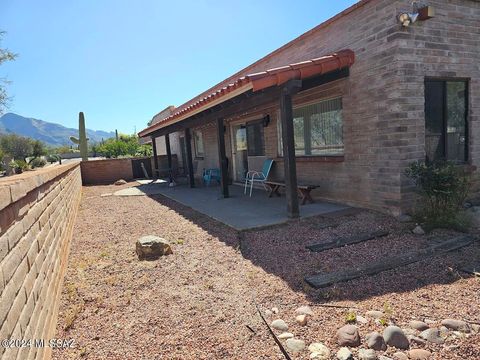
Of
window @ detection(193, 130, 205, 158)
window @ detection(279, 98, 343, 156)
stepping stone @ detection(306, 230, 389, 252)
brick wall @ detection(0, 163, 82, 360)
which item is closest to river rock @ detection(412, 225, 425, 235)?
stepping stone @ detection(306, 230, 389, 252)

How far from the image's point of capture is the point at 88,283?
12.5 ft

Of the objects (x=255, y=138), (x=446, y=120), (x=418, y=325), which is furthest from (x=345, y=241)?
(x=255, y=138)

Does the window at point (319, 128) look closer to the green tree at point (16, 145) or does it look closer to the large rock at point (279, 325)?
the large rock at point (279, 325)

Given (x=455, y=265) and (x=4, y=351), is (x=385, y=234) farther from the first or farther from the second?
(x=4, y=351)

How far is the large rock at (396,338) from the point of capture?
2346 mm

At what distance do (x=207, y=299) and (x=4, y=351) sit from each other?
77.7 inches

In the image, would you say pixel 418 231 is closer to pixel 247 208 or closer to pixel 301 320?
pixel 301 320

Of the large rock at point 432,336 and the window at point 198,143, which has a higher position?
the window at point 198,143

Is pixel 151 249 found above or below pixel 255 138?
below

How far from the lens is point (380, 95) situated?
5574mm

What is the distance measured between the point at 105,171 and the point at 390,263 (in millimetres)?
15633

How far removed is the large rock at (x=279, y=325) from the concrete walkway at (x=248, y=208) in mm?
2801

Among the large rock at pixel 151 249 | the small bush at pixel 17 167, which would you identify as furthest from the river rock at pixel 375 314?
the small bush at pixel 17 167

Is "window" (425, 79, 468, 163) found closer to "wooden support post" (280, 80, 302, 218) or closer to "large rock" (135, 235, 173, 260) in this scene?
"wooden support post" (280, 80, 302, 218)
